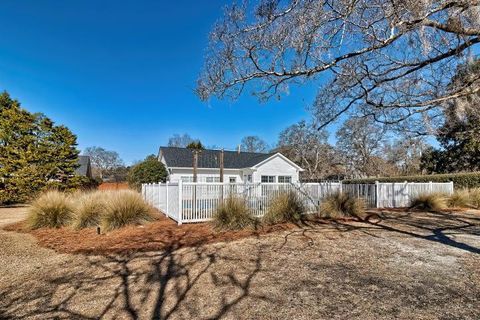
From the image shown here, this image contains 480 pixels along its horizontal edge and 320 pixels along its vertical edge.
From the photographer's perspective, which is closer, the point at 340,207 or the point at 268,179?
the point at 340,207

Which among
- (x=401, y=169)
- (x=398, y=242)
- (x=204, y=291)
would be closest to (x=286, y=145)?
(x=401, y=169)

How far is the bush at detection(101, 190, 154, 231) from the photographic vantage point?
24.4 ft

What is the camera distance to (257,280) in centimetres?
376

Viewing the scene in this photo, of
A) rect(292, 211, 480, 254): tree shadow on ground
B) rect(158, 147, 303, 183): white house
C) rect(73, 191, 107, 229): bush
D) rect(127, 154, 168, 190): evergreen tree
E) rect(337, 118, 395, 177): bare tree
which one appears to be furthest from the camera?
rect(337, 118, 395, 177): bare tree

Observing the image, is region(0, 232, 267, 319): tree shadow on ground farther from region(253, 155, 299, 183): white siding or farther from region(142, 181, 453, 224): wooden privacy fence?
region(253, 155, 299, 183): white siding

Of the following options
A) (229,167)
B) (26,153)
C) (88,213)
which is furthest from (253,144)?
(88,213)

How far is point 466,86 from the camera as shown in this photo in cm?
521

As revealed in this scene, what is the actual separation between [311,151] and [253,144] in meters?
14.8

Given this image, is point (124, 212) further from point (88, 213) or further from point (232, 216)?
point (232, 216)

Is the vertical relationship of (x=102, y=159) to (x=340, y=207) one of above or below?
above

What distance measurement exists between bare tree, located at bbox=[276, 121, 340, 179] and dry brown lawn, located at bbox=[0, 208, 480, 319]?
28.9 meters

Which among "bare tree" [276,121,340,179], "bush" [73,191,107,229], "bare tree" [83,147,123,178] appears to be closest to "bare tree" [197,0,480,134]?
"bush" [73,191,107,229]

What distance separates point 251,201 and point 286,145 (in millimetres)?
31033

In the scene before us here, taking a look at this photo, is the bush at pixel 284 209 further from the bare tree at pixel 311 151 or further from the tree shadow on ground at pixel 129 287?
the bare tree at pixel 311 151
